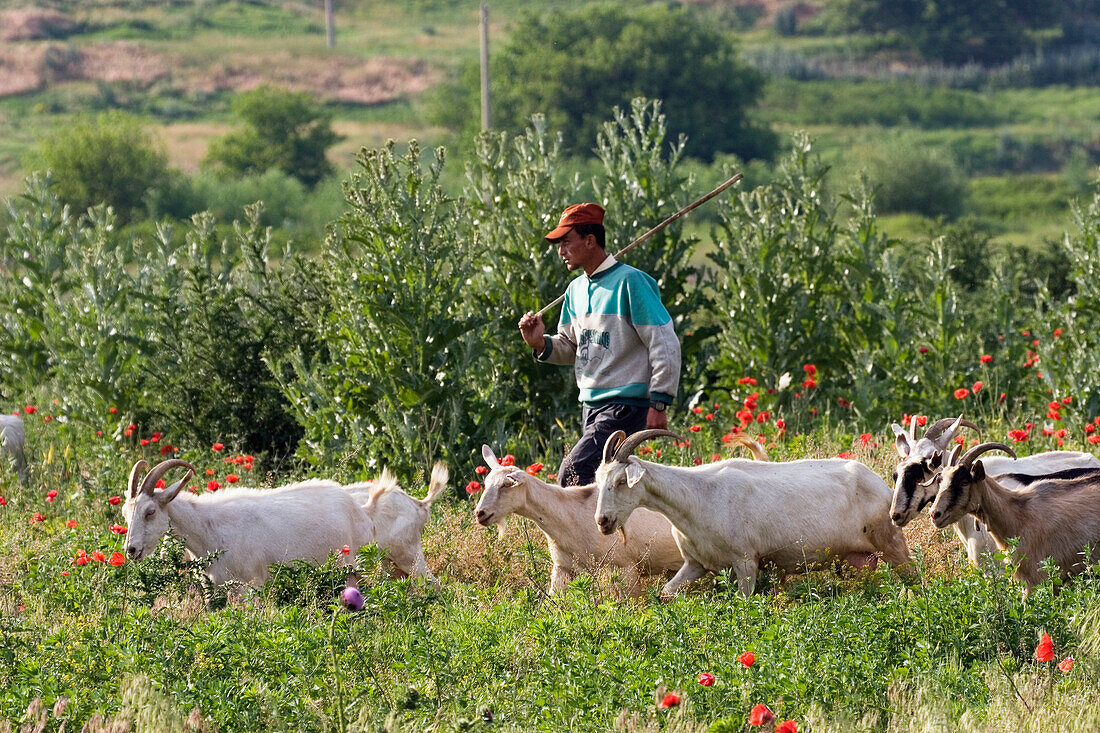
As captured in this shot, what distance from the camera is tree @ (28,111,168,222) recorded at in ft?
175

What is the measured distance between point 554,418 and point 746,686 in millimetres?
6121

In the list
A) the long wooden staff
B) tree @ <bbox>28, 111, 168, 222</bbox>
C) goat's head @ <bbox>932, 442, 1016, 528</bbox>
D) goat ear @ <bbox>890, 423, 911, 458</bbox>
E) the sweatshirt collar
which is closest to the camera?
goat's head @ <bbox>932, 442, 1016, 528</bbox>

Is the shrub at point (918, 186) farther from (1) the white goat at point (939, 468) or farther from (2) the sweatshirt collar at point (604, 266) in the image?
(2) the sweatshirt collar at point (604, 266)

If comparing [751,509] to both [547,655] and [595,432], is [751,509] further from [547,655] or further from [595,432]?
[547,655]

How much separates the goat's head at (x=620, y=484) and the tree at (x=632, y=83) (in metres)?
56.8

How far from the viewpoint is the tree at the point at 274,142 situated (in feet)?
207

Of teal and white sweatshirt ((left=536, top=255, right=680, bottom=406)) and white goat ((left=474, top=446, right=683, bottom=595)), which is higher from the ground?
teal and white sweatshirt ((left=536, top=255, right=680, bottom=406))

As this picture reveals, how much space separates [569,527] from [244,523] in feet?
6.42

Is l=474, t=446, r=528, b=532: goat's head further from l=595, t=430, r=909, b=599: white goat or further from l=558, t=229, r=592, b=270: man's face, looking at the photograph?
l=558, t=229, r=592, b=270: man's face

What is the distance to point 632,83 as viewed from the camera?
66.8 meters

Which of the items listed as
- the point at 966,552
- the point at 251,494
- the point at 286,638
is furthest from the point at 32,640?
the point at 966,552

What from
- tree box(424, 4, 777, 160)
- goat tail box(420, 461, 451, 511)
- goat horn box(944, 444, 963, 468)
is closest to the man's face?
goat tail box(420, 461, 451, 511)

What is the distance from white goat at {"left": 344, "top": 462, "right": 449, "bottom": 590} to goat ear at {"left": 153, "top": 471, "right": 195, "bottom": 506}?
1190mm

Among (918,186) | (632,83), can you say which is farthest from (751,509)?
(632,83)
